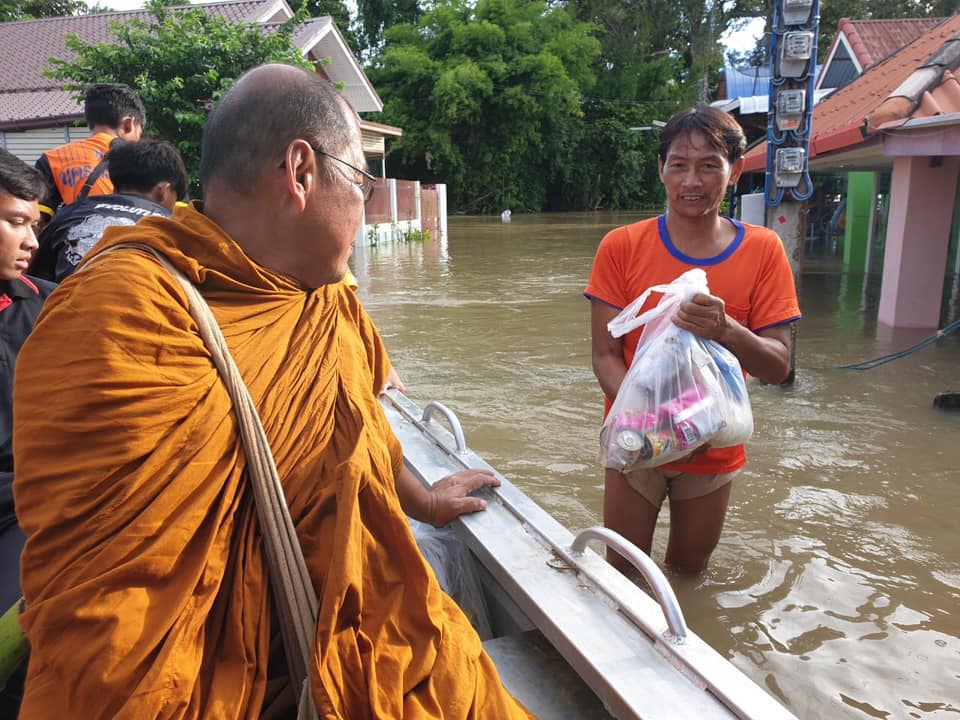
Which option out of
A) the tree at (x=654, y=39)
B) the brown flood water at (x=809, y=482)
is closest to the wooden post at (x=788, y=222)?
the brown flood water at (x=809, y=482)

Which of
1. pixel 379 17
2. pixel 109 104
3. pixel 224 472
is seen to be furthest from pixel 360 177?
pixel 379 17

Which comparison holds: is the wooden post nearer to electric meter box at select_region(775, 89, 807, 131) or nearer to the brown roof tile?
electric meter box at select_region(775, 89, 807, 131)

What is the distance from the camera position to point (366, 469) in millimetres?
1274

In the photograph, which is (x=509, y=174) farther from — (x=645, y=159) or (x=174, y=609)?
(x=174, y=609)

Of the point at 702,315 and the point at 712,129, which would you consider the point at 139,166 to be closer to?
the point at 712,129

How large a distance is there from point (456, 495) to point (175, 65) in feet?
36.2

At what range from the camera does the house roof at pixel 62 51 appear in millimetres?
15094

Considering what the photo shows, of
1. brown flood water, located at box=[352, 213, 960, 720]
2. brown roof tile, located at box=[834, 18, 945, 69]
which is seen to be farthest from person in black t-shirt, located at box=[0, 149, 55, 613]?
brown roof tile, located at box=[834, 18, 945, 69]

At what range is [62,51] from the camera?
17.5 metres

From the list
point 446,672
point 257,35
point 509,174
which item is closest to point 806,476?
point 446,672

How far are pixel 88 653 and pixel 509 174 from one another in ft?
116

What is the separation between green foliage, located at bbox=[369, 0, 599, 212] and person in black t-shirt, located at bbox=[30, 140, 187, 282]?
95.1 feet

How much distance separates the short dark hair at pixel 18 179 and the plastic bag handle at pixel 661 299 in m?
1.75

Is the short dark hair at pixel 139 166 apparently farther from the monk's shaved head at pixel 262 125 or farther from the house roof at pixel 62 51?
the house roof at pixel 62 51
